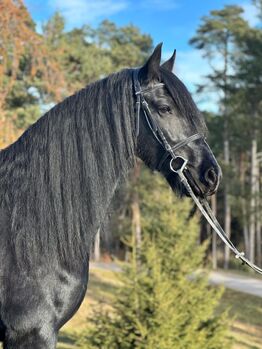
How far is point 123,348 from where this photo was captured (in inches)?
227

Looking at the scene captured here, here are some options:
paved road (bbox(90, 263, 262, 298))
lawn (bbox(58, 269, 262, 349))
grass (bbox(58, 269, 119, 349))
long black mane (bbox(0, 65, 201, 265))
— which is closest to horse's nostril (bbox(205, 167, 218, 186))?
long black mane (bbox(0, 65, 201, 265))

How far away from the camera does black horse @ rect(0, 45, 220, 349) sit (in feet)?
6.35

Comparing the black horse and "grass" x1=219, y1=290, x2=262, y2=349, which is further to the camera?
"grass" x1=219, y1=290, x2=262, y2=349

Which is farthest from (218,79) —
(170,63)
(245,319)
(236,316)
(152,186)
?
(170,63)

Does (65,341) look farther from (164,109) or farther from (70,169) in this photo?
(164,109)

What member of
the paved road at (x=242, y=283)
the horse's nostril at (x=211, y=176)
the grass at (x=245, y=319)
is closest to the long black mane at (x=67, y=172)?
the horse's nostril at (x=211, y=176)

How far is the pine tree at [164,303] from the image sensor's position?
5566 mm

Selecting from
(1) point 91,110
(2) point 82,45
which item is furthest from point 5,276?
(2) point 82,45

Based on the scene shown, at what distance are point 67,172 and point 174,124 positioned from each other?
0.53m

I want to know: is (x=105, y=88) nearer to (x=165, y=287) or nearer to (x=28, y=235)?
(x=28, y=235)

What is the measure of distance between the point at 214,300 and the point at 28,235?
452cm

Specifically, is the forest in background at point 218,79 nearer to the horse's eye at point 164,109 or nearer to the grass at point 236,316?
the grass at point 236,316

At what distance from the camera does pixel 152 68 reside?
2104 mm

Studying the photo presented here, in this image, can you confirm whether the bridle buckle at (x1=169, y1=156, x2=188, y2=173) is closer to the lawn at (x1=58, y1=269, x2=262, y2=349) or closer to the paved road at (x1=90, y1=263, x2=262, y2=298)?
the lawn at (x1=58, y1=269, x2=262, y2=349)
